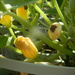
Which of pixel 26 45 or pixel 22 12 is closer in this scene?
pixel 26 45

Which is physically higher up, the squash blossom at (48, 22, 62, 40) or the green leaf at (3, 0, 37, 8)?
the green leaf at (3, 0, 37, 8)

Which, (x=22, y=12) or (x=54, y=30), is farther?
(x=22, y=12)

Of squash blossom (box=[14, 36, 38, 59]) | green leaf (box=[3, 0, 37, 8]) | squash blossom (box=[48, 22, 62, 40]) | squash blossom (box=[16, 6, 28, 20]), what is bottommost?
squash blossom (box=[14, 36, 38, 59])

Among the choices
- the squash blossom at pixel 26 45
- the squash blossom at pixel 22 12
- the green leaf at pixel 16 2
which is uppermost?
the green leaf at pixel 16 2

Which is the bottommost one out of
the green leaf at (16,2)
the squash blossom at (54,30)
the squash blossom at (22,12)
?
the squash blossom at (54,30)

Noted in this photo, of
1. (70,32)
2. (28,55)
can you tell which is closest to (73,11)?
(70,32)

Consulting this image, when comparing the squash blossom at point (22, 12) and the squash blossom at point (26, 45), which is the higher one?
the squash blossom at point (22, 12)

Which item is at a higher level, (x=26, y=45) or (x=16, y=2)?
(x=16, y=2)

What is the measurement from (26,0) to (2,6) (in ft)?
0.20

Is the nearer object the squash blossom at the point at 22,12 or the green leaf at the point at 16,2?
the green leaf at the point at 16,2

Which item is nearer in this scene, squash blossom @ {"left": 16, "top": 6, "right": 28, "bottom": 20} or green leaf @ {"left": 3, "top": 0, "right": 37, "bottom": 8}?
green leaf @ {"left": 3, "top": 0, "right": 37, "bottom": 8}

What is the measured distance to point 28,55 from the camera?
510 mm

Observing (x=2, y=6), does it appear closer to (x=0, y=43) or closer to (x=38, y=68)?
(x=0, y=43)

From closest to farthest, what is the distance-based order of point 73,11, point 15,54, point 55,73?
point 55,73
point 73,11
point 15,54
